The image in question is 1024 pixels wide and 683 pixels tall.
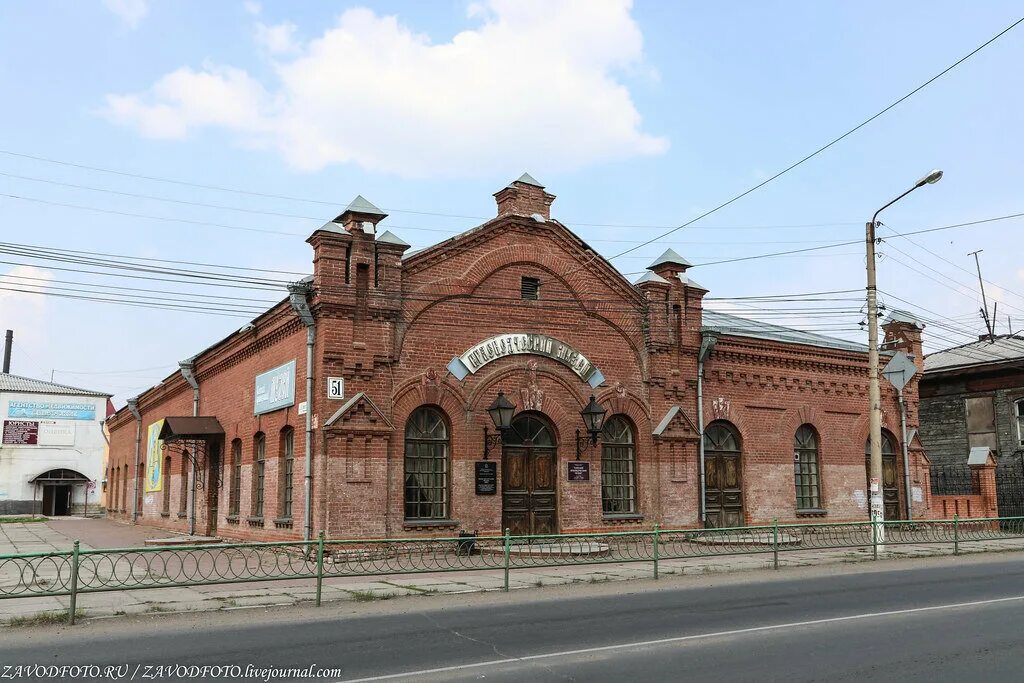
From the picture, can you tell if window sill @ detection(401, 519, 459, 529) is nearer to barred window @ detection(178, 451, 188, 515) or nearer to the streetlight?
the streetlight

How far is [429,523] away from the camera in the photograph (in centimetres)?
1872

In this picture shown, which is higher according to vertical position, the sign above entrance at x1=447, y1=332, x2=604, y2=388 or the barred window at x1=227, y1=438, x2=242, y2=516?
the sign above entrance at x1=447, y1=332, x2=604, y2=388

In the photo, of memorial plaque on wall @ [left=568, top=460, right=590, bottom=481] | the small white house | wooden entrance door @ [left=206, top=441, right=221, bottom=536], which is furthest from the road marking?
the small white house

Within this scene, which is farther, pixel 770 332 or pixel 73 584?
pixel 770 332

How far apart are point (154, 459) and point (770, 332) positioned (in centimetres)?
2270

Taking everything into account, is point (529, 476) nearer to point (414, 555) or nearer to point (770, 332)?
point (414, 555)

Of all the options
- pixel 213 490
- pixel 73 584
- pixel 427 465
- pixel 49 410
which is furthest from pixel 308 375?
pixel 49 410

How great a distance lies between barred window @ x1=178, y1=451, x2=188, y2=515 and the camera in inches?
1117

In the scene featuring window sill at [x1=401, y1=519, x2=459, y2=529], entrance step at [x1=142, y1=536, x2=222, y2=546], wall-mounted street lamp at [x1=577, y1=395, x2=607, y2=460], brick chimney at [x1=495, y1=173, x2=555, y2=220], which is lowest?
entrance step at [x1=142, y1=536, x2=222, y2=546]

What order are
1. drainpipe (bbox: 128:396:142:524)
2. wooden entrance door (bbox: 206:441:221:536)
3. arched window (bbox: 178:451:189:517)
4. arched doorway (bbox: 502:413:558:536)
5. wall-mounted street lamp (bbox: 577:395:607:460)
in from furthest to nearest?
drainpipe (bbox: 128:396:142:524) → arched window (bbox: 178:451:189:517) → wooden entrance door (bbox: 206:441:221:536) → wall-mounted street lamp (bbox: 577:395:607:460) → arched doorway (bbox: 502:413:558:536)

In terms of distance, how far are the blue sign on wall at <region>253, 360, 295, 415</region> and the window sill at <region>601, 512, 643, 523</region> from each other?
774 centimetres

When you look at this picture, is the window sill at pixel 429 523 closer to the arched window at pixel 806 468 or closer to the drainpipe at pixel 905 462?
the arched window at pixel 806 468

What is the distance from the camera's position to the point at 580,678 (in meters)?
7.64

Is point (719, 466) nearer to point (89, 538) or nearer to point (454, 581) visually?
point (454, 581)
